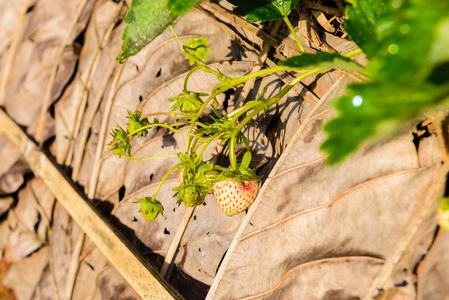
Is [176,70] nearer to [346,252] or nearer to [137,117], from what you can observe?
[137,117]

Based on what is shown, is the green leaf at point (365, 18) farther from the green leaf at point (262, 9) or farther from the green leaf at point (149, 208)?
the green leaf at point (149, 208)

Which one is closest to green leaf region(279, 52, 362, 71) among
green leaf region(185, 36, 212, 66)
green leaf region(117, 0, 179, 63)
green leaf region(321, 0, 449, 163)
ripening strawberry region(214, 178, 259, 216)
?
green leaf region(321, 0, 449, 163)

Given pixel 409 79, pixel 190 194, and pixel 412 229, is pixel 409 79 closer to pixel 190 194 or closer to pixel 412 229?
pixel 412 229

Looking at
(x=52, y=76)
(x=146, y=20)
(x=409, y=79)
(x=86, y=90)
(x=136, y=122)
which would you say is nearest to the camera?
(x=409, y=79)

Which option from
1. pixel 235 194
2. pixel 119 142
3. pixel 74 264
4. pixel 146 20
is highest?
pixel 146 20

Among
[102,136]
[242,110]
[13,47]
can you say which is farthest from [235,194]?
[13,47]

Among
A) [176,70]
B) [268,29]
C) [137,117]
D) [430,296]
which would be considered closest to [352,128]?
[430,296]

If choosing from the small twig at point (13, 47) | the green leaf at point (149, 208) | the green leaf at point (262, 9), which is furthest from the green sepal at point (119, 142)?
the small twig at point (13, 47)
